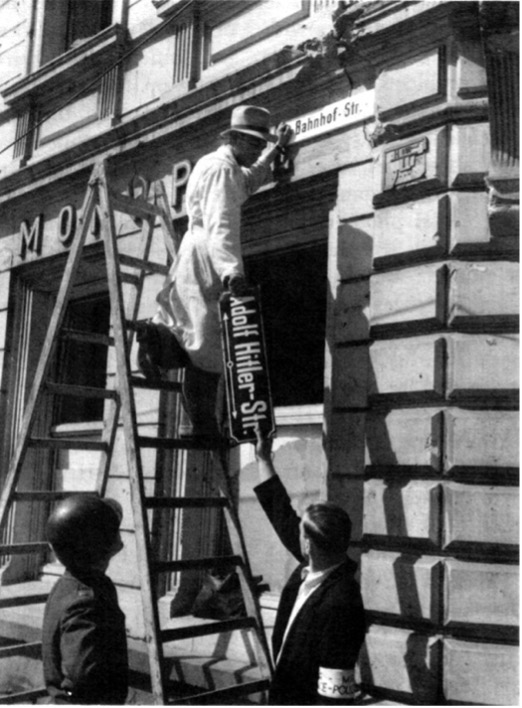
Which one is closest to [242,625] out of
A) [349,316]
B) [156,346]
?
[156,346]

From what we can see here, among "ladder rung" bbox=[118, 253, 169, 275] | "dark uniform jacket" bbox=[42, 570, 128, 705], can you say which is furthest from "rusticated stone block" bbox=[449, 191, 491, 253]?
"dark uniform jacket" bbox=[42, 570, 128, 705]

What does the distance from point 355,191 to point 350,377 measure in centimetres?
105

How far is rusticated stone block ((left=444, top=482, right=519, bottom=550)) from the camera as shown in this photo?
3867 millimetres

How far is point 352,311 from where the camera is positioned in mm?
4652

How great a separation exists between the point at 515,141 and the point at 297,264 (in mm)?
1838

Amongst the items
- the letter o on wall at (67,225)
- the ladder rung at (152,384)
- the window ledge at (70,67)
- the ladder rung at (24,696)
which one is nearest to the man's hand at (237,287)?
the ladder rung at (152,384)

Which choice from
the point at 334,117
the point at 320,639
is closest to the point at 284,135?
the point at 334,117

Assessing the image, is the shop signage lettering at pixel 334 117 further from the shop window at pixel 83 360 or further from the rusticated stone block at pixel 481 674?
the rusticated stone block at pixel 481 674

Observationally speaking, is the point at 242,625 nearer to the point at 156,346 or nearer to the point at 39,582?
the point at 156,346

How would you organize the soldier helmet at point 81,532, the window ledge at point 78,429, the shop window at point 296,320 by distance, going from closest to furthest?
the soldier helmet at point 81,532 < the shop window at point 296,320 < the window ledge at point 78,429

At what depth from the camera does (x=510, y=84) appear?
12.9ft

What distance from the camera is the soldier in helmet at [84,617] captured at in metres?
2.43

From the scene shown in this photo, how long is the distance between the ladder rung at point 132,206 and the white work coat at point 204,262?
22.7 inches

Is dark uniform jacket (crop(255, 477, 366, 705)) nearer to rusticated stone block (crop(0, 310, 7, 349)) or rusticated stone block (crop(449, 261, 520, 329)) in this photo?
rusticated stone block (crop(449, 261, 520, 329))
